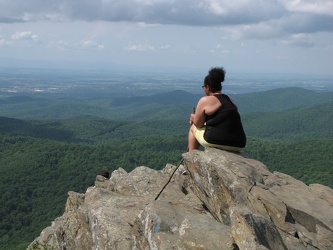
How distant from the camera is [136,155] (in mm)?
135875

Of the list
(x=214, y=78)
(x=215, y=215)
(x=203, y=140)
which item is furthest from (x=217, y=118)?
(x=215, y=215)

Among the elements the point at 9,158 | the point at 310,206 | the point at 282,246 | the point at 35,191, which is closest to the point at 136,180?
the point at 310,206

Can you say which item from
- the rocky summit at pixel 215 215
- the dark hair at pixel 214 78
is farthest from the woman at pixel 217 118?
the rocky summit at pixel 215 215

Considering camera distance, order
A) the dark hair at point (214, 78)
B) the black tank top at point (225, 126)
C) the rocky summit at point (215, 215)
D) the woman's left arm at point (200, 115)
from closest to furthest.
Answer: the rocky summit at point (215, 215) → the black tank top at point (225, 126) → the woman's left arm at point (200, 115) → the dark hair at point (214, 78)

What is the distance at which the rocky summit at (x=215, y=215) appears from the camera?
10055 millimetres

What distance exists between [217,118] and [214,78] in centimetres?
159

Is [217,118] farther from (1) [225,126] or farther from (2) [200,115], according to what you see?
(2) [200,115]

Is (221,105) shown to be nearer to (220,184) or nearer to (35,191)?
(220,184)

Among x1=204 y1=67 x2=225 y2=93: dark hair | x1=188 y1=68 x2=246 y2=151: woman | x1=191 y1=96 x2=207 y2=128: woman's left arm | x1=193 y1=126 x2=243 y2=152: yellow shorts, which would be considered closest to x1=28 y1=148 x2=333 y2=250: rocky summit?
x1=193 y1=126 x2=243 y2=152: yellow shorts

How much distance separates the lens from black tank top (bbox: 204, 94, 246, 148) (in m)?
13.8

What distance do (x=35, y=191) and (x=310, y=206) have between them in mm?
110475

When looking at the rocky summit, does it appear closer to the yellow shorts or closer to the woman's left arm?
the yellow shorts

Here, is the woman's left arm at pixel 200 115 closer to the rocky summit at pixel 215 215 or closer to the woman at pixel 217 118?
the woman at pixel 217 118

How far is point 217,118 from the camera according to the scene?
13875 millimetres
